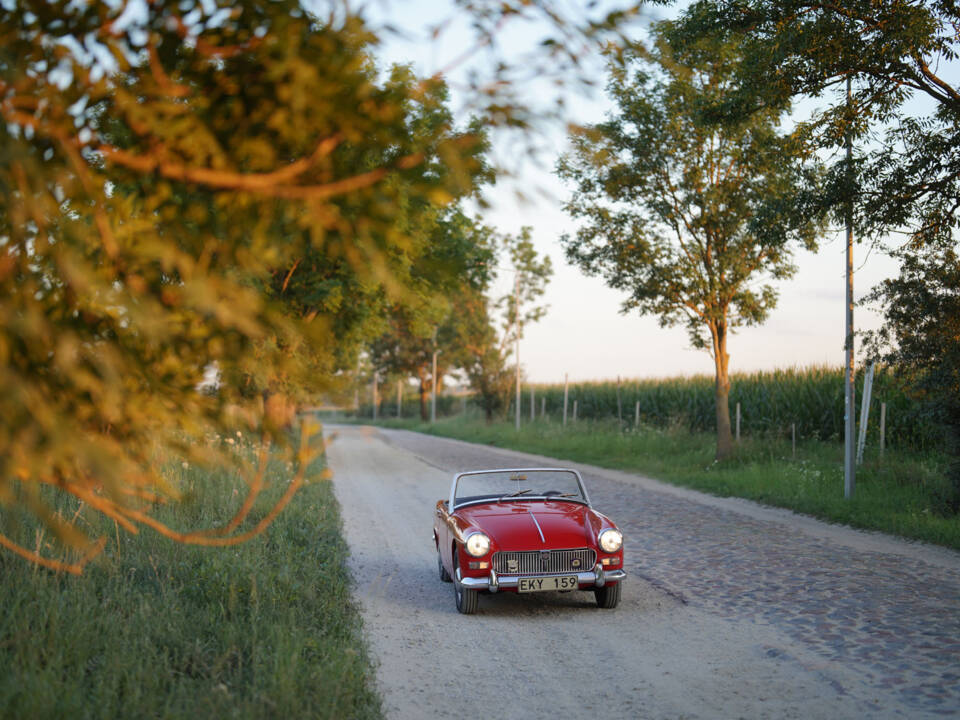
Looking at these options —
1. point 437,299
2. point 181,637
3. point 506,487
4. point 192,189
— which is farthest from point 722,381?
point 192,189

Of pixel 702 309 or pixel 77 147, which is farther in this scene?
pixel 702 309

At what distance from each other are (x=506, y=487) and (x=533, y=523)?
1443 mm

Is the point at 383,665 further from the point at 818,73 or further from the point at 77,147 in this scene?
the point at 818,73

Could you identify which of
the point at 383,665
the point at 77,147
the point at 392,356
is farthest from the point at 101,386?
the point at 392,356

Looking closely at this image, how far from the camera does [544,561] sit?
8695mm

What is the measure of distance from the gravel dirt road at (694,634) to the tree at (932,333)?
2330mm

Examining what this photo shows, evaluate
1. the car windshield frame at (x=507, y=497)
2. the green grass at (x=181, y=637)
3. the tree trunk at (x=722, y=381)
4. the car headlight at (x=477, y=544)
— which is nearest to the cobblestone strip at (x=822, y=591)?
the car windshield frame at (x=507, y=497)

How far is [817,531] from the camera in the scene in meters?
14.2

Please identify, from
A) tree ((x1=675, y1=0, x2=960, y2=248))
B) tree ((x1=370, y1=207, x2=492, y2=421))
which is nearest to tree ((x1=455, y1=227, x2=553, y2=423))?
tree ((x1=370, y1=207, x2=492, y2=421))

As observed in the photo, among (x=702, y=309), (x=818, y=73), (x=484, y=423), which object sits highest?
(x=818, y=73)

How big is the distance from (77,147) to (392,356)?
250ft

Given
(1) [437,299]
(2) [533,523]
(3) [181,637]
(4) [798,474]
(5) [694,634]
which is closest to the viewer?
(1) [437,299]

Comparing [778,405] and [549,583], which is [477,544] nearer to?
[549,583]

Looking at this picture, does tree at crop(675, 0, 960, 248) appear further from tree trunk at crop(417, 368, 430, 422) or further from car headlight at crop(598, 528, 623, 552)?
tree trunk at crop(417, 368, 430, 422)
